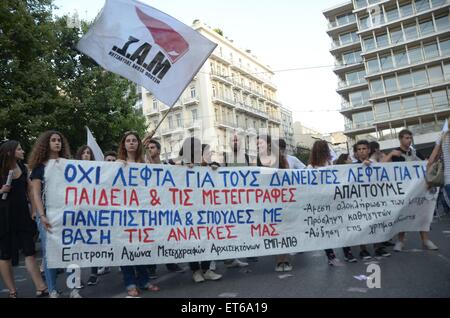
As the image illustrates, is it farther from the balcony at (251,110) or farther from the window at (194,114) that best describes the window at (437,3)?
the window at (194,114)

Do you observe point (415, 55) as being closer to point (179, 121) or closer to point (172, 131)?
point (179, 121)

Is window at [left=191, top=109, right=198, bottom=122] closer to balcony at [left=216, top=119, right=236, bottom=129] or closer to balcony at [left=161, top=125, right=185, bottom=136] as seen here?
balcony at [left=161, top=125, right=185, bottom=136]

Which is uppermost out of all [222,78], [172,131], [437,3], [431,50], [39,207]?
[437,3]

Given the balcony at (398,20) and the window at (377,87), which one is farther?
the window at (377,87)

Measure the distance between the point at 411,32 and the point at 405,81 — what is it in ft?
19.6

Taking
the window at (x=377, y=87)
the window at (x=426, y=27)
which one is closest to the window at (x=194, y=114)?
the window at (x=377, y=87)

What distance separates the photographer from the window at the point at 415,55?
1721 inches

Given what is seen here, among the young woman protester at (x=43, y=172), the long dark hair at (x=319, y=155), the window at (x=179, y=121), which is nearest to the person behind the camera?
the young woman protester at (x=43, y=172)

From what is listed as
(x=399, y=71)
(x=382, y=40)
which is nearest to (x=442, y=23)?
(x=382, y=40)

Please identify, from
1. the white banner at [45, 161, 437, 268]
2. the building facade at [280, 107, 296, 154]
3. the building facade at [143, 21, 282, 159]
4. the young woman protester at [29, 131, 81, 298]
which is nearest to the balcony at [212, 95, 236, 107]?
the building facade at [143, 21, 282, 159]

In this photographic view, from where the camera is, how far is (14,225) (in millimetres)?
3947

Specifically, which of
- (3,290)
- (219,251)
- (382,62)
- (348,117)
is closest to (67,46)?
(3,290)

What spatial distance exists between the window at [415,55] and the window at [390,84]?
2.85m
